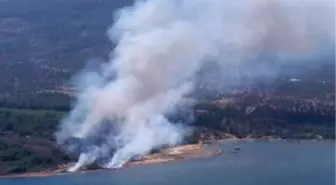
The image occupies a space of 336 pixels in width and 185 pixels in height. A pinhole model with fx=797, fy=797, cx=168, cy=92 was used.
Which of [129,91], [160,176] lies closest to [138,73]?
[129,91]

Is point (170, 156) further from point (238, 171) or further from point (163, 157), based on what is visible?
point (238, 171)

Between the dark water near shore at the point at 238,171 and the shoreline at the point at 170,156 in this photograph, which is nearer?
the dark water near shore at the point at 238,171

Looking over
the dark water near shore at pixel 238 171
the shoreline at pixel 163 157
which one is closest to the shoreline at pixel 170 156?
the shoreline at pixel 163 157

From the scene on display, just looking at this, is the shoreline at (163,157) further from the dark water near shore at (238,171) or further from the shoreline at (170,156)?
the dark water near shore at (238,171)

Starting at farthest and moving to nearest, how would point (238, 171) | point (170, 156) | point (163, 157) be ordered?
point (170, 156) < point (163, 157) < point (238, 171)

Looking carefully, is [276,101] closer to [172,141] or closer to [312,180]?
[172,141]

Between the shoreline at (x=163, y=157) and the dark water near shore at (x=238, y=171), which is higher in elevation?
the shoreline at (x=163, y=157)

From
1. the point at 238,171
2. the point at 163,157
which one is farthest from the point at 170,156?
the point at 238,171
